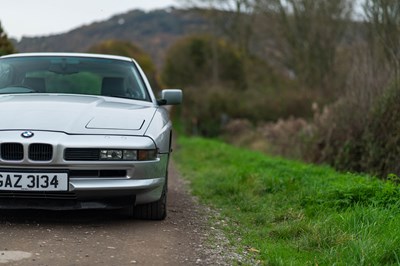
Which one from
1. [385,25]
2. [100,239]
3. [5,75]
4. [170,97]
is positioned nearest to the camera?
[100,239]

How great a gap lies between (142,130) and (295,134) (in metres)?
11.3

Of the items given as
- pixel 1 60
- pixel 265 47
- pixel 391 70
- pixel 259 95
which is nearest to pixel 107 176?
pixel 1 60

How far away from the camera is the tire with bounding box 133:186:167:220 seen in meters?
5.45

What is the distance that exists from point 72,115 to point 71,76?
4.60 feet

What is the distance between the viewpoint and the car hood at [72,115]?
16.3ft

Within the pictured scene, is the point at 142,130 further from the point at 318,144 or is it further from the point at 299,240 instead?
the point at 318,144

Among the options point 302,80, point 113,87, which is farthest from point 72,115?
point 302,80

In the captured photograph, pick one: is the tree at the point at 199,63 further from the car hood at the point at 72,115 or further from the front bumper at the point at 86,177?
the front bumper at the point at 86,177

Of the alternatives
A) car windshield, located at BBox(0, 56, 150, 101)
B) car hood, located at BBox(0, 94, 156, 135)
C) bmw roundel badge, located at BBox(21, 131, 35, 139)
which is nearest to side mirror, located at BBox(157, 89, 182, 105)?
car windshield, located at BBox(0, 56, 150, 101)

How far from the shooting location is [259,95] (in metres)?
27.0

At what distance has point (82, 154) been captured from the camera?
4.82 meters

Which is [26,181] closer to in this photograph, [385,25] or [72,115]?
[72,115]

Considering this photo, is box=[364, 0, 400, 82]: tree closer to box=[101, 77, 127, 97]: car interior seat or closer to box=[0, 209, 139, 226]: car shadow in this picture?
box=[101, 77, 127, 97]: car interior seat

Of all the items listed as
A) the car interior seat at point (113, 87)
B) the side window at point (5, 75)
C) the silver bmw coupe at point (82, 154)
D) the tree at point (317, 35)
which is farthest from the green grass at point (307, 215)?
the tree at point (317, 35)
